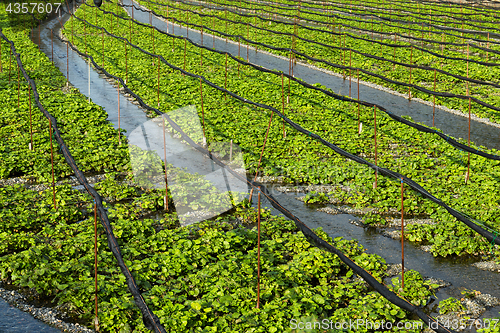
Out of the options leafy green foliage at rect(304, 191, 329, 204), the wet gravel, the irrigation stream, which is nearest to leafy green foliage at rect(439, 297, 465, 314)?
the irrigation stream

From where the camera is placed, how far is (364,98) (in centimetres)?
1825

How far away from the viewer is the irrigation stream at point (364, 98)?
26.2 ft

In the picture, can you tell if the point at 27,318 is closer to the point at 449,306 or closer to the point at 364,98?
the point at 449,306

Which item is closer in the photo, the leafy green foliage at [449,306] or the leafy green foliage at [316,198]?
the leafy green foliage at [449,306]

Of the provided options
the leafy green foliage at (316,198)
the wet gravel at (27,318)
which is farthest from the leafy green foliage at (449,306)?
the wet gravel at (27,318)

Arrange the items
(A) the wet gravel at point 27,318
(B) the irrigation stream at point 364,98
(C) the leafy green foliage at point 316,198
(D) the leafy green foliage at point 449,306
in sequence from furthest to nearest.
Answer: (C) the leafy green foliage at point 316,198 < (B) the irrigation stream at point 364,98 < (D) the leafy green foliage at point 449,306 < (A) the wet gravel at point 27,318

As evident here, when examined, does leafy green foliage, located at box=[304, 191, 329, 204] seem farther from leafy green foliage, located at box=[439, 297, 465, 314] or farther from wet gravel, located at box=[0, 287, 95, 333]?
wet gravel, located at box=[0, 287, 95, 333]

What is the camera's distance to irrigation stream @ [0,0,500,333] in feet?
26.2

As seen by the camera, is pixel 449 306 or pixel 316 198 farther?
pixel 316 198

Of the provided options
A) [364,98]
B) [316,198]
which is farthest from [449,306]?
[364,98]

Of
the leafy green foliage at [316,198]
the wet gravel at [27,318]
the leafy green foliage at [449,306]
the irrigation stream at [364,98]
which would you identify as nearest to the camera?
the wet gravel at [27,318]

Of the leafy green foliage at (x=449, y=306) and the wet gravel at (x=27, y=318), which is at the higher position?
the leafy green foliage at (x=449, y=306)

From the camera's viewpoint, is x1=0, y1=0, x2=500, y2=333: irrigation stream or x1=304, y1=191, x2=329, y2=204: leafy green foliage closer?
x1=0, y1=0, x2=500, y2=333: irrigation stream

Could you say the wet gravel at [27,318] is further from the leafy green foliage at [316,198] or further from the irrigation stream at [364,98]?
the leafy green foliage at [316,198]
